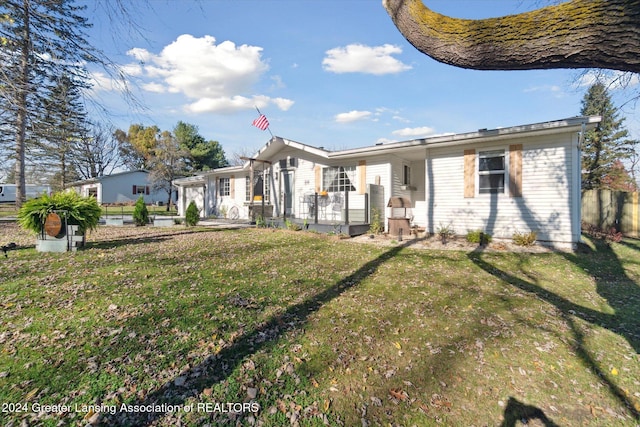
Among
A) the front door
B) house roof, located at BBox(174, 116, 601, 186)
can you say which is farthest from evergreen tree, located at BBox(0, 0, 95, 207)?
the front door

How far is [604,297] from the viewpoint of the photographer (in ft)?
16.4

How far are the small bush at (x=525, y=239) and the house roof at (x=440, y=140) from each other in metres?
2.91

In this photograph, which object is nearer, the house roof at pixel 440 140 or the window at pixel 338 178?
the house roof at pixel 440 140

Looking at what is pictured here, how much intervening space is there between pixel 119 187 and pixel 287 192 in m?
29.9

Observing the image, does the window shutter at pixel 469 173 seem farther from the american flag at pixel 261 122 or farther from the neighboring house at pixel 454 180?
the american flag at pixel 261 122

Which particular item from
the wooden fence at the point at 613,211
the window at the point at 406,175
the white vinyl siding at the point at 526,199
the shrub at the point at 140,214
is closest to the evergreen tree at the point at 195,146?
the shrub at the point at 140,214

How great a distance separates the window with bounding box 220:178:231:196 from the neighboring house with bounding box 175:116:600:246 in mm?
3663

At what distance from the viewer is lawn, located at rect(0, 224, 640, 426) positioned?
239cm

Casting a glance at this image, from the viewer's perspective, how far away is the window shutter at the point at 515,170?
350 inches

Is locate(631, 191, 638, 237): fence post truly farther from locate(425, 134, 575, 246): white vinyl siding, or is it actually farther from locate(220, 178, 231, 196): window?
locate(220, 178, 231, 196): window

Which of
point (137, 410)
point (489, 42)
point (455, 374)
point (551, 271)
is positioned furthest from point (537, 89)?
point (137, 410)

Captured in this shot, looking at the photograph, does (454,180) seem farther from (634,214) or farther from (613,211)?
(634,214)

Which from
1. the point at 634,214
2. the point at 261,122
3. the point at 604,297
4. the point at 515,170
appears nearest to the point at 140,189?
the point at 261,122

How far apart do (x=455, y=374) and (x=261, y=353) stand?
1.94 m
